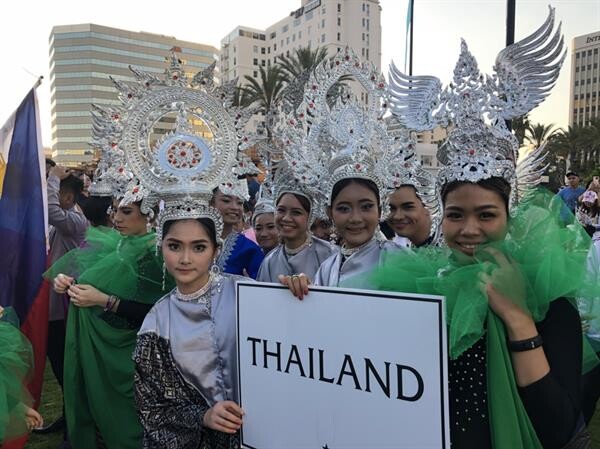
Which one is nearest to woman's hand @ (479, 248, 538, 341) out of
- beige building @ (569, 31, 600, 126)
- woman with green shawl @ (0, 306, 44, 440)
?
woman with green shawl @ (0, 306, 44, 440)

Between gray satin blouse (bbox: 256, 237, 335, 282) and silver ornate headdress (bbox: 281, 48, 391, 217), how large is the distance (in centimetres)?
48

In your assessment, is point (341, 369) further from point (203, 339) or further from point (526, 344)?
point (203, 339)

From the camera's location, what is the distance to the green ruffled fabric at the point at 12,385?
89.7 inches

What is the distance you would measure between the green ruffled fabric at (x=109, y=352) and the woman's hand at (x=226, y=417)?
1.46 metres

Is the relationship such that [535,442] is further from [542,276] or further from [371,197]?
[371,197]

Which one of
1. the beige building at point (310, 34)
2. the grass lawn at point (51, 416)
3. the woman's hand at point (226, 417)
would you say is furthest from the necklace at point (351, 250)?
the beige building at point (310, 34)

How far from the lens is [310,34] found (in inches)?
3617

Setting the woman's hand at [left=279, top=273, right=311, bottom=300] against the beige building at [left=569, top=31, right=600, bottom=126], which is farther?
the beige building at [left=569, top=31, right=600, bottom=126]

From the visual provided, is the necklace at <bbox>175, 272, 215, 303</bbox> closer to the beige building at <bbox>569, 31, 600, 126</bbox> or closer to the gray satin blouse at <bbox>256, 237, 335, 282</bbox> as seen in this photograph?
the gray satin blouse at <bbox>256, 237, 335, 282</bbox>

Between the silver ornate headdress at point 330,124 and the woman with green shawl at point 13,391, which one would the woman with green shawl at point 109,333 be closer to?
the woman with green shawl at point 13,391

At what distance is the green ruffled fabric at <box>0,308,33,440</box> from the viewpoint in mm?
2279

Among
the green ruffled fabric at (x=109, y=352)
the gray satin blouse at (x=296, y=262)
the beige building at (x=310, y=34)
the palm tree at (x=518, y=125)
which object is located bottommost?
the green ruffled fabric at (x=109, y=352)

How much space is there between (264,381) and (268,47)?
108 m

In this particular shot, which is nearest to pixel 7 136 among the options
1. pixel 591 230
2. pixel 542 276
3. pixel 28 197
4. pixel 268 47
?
pixel 28 197
